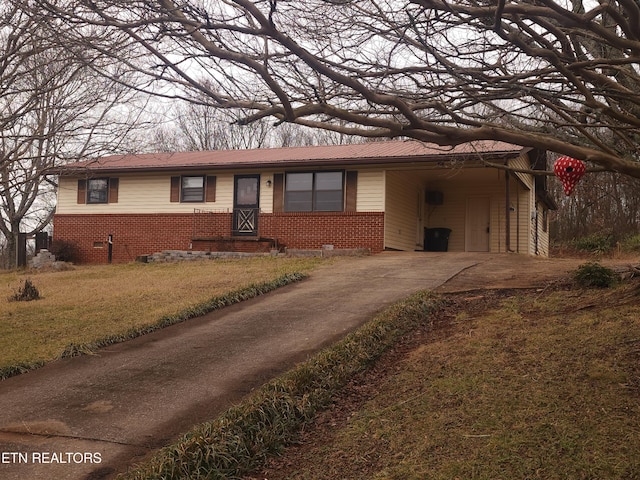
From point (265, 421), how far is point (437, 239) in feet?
59.2

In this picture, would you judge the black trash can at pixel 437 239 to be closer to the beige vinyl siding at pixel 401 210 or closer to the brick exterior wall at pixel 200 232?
the beige vinyl siding at pixel 401 210

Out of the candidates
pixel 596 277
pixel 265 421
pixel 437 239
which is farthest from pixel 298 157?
pixel 265 421

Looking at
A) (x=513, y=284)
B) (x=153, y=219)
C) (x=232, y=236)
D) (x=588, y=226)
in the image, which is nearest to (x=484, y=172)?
(x=232, y=236)

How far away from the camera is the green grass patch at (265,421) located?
4797mm

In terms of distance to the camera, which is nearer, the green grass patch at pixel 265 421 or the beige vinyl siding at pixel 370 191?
the green grass patch at pixel 265 421

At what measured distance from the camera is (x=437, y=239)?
2305 cm

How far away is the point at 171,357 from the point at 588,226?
27.5 m

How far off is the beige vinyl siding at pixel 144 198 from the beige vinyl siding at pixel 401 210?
17.1ft

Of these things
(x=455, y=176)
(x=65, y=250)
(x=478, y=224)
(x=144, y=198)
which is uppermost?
(x=455, y=176)

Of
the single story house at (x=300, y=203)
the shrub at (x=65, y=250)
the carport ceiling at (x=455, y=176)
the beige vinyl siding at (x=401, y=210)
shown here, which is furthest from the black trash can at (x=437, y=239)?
the shrub at (x=65, y=250)

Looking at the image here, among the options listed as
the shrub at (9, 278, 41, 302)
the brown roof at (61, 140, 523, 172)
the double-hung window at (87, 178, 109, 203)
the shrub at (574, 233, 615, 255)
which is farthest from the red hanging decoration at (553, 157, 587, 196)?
the shrub at (574, 233, 615, 255)

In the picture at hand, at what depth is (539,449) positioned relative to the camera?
185 inches

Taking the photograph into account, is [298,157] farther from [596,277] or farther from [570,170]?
[570,170]

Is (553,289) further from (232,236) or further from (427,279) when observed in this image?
(232,236)
